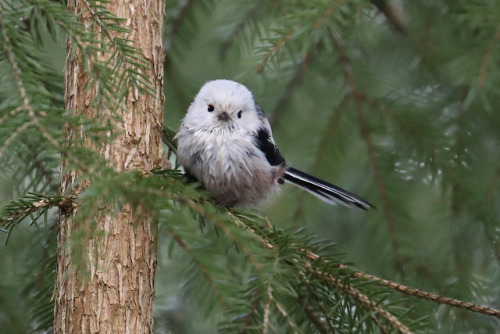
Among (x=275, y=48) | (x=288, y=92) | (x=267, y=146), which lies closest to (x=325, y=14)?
(x=275, y=48)

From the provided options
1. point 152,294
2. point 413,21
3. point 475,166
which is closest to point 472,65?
point 475,166

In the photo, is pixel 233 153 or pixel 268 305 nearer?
pixel 268 305

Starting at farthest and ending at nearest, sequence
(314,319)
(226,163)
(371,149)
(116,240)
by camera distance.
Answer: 1. (371,149)
2. (226,163)
3. (314,319)
4. (116,240)

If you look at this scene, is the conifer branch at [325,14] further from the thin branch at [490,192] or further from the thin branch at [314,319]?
the thin branch at [490,192]

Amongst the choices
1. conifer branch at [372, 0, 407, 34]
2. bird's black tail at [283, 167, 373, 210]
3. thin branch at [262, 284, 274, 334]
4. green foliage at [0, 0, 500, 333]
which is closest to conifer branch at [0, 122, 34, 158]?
green foliage at [0, 0, 500, 333]

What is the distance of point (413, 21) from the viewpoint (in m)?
2.70

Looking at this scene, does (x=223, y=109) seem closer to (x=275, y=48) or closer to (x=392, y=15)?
(x=275, y=48)

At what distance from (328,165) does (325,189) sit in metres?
0.41

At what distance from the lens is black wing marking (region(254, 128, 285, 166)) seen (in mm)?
2234

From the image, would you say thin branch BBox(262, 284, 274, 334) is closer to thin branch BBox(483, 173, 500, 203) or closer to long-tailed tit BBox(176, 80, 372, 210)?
long-tailed tit BBox(176, 80, 372, 210)

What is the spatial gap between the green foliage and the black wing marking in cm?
24

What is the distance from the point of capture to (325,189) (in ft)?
7.12

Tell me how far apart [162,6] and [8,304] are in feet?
3.66

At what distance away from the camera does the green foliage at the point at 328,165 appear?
5.08ft
